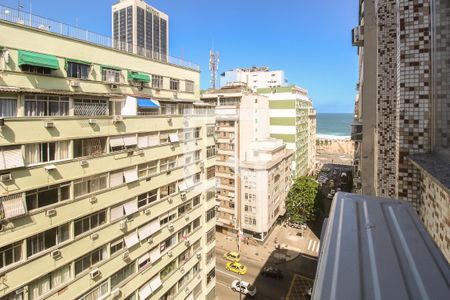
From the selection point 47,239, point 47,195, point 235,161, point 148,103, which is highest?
point 148,103

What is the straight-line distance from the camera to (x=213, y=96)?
35500 mm

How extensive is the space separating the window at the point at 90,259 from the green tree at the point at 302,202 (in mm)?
27431

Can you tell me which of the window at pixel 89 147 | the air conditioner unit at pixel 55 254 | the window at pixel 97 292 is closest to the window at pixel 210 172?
the window at pixel 89 147

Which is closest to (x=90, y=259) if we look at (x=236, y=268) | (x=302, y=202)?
(x=236, y=268)

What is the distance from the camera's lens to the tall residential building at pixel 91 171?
945 centimetres

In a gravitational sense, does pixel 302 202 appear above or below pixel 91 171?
below

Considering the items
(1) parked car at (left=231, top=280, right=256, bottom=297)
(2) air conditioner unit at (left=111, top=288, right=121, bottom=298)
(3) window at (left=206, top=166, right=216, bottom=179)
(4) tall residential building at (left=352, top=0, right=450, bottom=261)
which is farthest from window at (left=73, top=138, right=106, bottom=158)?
(1) parked car at (left=231, top=280, right=256, bottom=297)

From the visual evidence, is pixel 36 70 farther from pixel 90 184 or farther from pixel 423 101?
pixel 423 101

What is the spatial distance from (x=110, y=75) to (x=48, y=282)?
9247 mm

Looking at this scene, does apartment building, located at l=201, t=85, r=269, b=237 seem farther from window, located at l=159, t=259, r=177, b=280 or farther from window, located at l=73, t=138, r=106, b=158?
window, located at l=73, t=138, r=106, b=158

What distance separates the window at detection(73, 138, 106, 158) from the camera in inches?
444

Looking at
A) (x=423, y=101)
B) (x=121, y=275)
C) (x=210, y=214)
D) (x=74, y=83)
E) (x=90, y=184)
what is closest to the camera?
(x=423, y=101)

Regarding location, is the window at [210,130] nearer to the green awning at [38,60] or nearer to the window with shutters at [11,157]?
the green awning at [38,60]

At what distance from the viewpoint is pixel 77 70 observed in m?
12.0
